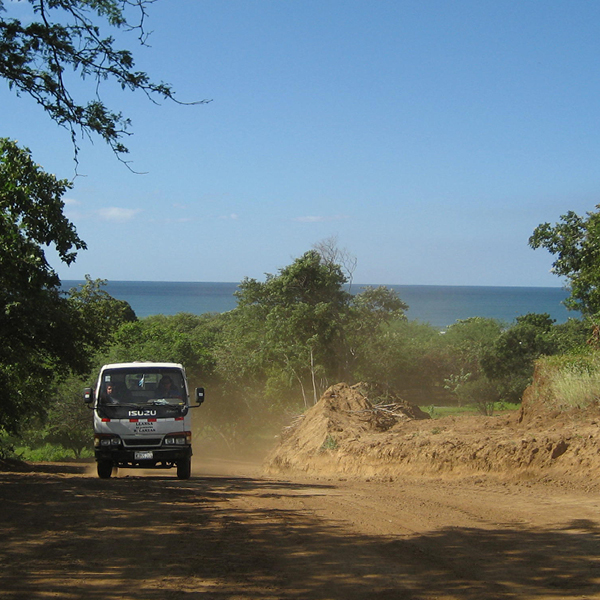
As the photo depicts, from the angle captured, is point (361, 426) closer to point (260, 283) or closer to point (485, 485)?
point (485, 485)

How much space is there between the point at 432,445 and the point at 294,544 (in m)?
8.06

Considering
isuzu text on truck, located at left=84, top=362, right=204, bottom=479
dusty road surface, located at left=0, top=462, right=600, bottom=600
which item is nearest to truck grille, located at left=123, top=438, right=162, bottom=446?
isuzu text on truck, located at left=84, top=362, right=204, bottom=479

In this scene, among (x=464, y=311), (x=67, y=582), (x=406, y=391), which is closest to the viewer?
(x=67, y=582)

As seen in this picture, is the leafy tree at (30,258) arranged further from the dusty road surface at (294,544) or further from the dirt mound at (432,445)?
the dirt mound at (432,445)

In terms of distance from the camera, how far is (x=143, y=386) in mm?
13219

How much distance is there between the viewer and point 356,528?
781 centimetres

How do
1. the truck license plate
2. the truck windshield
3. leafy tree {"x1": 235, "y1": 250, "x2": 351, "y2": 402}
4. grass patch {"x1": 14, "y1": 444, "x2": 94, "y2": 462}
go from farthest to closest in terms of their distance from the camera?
grass patch {"x1": 14, "y1": 444, "x2": 94, "y2": 462}, leafy tree {"x1": 235, "y1": 250, "x2": 351, "y2": 402}, the truck windshield, the truck license plate

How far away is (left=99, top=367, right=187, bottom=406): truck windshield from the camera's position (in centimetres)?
1298

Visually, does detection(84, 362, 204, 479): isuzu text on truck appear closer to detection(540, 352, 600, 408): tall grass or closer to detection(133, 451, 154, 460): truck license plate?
detection(133, 451, 154, 460): truck license plate

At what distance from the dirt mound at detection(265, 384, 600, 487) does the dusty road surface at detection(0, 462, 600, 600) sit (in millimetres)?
1500

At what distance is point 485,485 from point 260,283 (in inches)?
850

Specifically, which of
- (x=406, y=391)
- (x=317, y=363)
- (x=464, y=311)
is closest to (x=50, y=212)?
(x=317, y=363)

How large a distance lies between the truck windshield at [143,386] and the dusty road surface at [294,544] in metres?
2.42

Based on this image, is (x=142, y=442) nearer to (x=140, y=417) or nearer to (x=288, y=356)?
(x=140, y=417)
